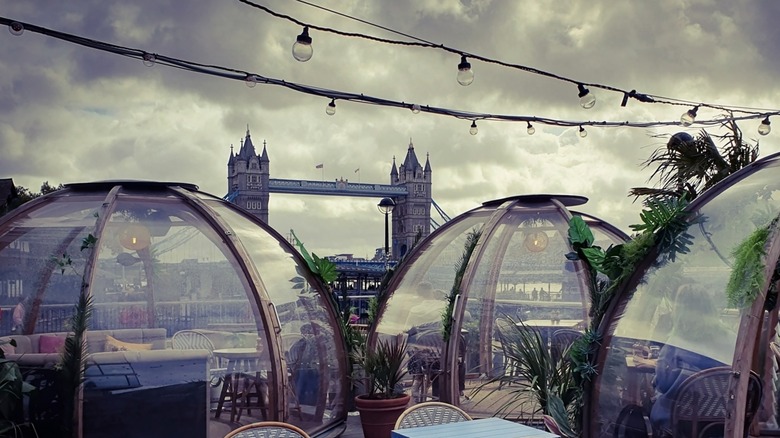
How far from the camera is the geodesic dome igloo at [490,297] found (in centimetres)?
611

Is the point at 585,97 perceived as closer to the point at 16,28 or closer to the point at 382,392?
the point at 382,392

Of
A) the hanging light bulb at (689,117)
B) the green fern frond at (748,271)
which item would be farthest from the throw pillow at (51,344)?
the hanging light bulb at (689,117)

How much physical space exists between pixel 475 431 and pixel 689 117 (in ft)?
22.2

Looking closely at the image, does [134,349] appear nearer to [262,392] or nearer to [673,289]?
[262,392]

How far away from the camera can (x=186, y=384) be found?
16.5ft

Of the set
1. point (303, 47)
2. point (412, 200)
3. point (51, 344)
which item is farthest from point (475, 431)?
point (412, 200)

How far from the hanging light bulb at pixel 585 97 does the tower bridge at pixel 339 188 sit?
58139 millimetres

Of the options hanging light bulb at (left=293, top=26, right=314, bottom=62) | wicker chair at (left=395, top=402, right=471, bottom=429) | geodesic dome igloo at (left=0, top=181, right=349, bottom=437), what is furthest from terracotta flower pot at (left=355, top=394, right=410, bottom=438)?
hanging light bulb at (left=293, top=26, right=314, bottom=62)

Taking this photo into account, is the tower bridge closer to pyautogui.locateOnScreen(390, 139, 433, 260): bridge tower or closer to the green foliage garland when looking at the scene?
pyautogui.locateOnScreen(390, 139, 433, 260): bridge tower

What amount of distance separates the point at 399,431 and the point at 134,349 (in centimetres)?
206

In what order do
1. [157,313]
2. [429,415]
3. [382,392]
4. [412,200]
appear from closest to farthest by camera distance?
[429,415]
[157,313]
[382,392]
[412,200]

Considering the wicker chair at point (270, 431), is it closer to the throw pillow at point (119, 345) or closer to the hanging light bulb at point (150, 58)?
the throw pillow at point (119, 345)

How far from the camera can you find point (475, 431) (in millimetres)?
3822

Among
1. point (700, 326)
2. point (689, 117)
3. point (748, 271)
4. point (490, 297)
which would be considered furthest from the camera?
point (689, 117)
